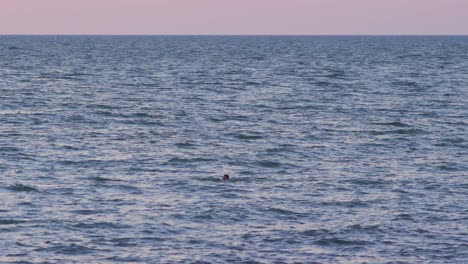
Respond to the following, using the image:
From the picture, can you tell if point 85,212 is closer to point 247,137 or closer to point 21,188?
point 21,188

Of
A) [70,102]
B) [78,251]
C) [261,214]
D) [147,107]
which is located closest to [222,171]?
[261,214]

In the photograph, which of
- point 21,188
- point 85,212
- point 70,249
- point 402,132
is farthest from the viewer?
point 402,132

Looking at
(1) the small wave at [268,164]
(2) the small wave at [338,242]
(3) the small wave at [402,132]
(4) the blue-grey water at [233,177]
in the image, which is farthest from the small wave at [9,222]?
(3) the small wave at [402,132]

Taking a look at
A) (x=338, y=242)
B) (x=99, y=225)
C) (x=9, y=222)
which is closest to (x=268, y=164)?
(x=99, y=225)

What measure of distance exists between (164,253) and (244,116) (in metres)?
36.1

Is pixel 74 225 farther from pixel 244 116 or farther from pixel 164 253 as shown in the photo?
pixel 244 116

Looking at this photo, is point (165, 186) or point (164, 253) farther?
point (165, 186)

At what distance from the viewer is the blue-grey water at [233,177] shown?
29781mm

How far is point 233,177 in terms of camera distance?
41.4 metres

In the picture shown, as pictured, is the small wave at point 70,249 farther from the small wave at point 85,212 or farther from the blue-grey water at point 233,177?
the small wave at point 85,212

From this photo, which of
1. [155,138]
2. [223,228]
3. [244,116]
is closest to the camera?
[223,228]

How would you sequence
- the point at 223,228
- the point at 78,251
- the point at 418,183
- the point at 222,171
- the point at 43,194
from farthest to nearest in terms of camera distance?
the point at 222,171
the point at 418,183
the point at 43,194
the point at 223,228
the point at 78,251

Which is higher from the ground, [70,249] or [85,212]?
[85,212]

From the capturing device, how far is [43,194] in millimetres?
36812
